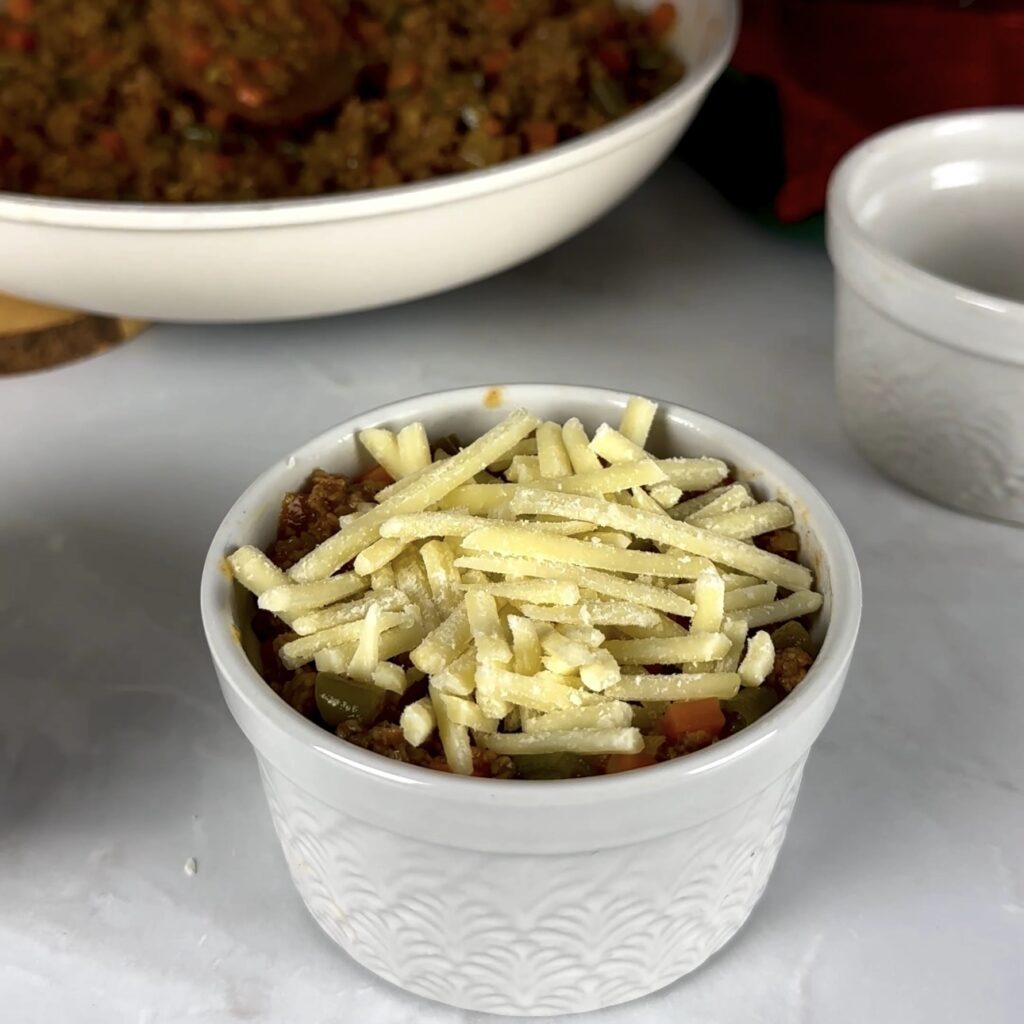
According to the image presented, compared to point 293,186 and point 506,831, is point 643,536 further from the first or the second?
point 293,186

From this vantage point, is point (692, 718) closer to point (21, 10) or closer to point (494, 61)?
point (494, 61)

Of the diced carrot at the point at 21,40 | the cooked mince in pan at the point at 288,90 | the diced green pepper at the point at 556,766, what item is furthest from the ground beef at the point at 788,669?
the diced carrot at the point at 21,40

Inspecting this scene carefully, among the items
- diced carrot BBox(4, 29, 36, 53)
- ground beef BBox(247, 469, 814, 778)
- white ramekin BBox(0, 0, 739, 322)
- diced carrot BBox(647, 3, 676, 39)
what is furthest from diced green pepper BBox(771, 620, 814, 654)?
diced carrot BBox(4, 29, 36, 53)

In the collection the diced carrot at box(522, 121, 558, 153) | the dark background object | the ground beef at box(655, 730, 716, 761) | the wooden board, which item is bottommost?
the wooden board

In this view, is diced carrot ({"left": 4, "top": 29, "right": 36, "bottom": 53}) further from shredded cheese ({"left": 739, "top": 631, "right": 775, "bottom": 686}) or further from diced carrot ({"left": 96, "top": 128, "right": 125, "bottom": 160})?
shredded cheese ({"left": 739, "top": 631, "right": 775, "bottom": 686})

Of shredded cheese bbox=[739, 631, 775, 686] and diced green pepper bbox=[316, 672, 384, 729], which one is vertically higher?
diced green pepper bbox=[316, 672, 384, 729]

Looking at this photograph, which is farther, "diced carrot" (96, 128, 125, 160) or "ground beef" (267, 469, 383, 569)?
"diced carrot" (96, 128, 125, 160)

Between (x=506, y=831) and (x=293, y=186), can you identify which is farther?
(x=293, y=186)

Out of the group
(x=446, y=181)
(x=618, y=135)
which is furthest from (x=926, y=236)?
(x=446, y=181)
